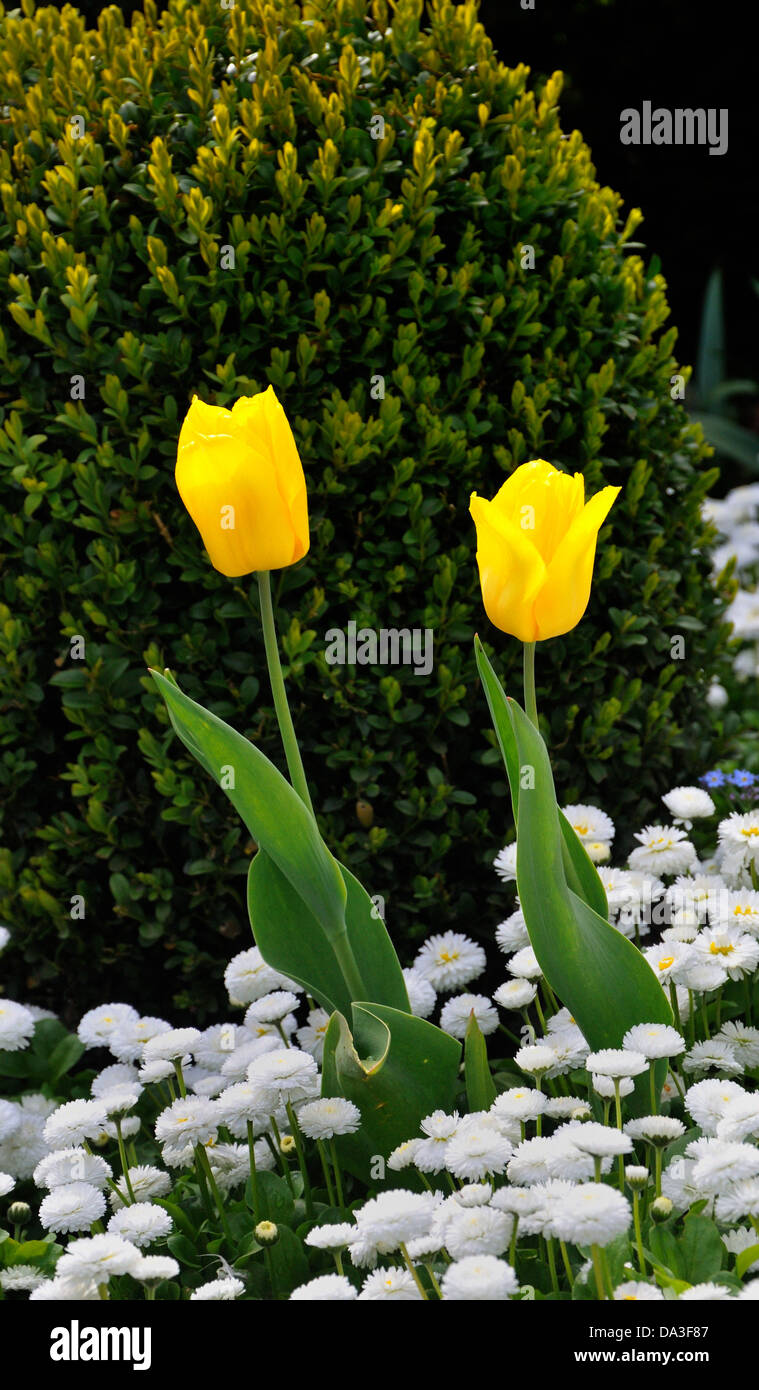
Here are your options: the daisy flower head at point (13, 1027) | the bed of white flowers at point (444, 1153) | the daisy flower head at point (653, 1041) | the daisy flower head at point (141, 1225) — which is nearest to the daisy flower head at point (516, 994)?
the bed of white flowers at point (444, 1153)

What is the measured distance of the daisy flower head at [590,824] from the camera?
2314 mm

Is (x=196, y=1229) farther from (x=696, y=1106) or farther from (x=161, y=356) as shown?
(x=161, y=356)

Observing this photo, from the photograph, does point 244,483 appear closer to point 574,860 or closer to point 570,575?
point 570,575

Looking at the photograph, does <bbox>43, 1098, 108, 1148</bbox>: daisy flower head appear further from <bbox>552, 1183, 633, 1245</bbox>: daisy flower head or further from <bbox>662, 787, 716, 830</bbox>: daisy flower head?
<bbox>662, 787, 716, 830</bbox>: daisy flower head

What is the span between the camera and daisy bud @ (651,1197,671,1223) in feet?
5.09

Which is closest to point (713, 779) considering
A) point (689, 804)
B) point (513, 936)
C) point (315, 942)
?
point (689, 804)

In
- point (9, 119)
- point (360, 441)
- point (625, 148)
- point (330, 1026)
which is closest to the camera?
point (330, 1026)

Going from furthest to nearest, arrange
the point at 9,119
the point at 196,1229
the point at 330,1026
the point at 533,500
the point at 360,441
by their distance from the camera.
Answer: the point at 9,119, the point at 360,441, the point at 196,1229, the point at 330,1026, the point at 533,500

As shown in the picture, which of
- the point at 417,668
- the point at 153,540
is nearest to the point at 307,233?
the point at 153,540

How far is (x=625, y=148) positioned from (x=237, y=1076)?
684 centimetres

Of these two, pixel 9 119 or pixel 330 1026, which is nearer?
pixel 330 1026

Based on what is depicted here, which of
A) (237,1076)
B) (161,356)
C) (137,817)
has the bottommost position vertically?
(237,1076)

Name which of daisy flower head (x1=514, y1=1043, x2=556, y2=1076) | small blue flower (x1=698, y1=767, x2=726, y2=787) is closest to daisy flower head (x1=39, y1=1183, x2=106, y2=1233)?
daisy flower head (x1=514, y1=1043, x2=556, y2=1076)

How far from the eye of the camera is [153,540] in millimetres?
2535
